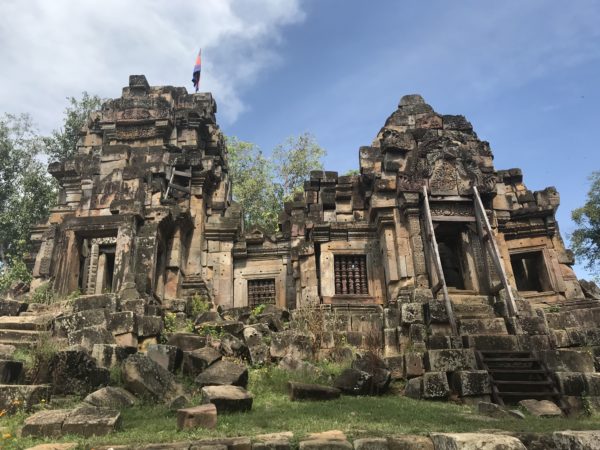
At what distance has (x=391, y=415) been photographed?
21.0 feet

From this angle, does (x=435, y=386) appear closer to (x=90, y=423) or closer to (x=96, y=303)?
(x=90, y=423)

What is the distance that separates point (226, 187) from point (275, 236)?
416 centimetres

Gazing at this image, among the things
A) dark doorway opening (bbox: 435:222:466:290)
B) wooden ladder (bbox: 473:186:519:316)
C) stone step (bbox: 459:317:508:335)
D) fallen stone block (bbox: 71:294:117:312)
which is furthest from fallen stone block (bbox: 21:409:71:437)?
dark doorway opening (bbox: 435:222:466:290)

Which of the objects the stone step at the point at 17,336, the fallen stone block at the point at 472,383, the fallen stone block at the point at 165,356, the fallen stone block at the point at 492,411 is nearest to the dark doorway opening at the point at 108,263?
the stone step at the point at 17,336

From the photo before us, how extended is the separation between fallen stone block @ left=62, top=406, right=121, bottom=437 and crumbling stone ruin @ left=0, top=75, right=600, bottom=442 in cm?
170

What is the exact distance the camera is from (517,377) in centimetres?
888

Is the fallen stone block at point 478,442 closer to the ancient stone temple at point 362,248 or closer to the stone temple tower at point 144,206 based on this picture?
the ancient stone temple at point 362,248

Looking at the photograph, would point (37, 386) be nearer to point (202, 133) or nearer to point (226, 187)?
point (226, 187)

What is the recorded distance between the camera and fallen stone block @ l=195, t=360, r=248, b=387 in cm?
758

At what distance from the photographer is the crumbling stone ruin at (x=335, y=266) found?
896 cm

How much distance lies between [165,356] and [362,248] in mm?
7795

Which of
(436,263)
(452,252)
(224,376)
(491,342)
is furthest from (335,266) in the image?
(224,376)

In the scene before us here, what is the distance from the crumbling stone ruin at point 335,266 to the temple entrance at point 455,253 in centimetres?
6

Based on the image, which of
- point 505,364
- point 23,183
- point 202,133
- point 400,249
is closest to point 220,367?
point 505,364
